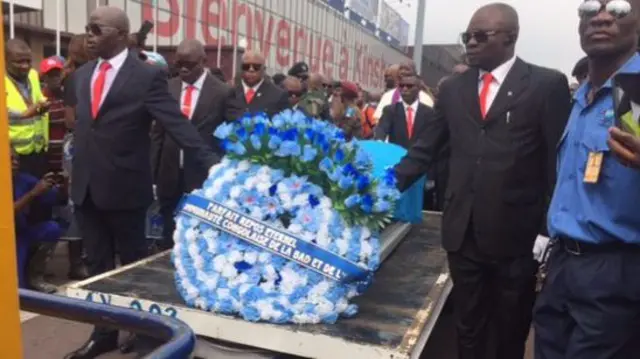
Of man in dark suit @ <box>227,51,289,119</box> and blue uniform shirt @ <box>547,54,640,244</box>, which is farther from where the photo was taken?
man in dark suit @ <box>227,51,289,119</box>

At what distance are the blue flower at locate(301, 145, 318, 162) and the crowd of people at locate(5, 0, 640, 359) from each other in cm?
87

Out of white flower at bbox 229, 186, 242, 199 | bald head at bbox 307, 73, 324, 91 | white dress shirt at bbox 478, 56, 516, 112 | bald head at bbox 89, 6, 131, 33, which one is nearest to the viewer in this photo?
white flower at bbox 229, 186, 242, 199

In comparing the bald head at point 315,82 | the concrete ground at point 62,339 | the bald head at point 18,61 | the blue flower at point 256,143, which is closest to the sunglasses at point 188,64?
the bald head at point 18,61

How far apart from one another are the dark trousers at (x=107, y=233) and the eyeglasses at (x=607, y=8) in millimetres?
2568

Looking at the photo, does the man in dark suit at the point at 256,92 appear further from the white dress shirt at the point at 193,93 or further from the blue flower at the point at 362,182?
the blue flower at the point at 362,182

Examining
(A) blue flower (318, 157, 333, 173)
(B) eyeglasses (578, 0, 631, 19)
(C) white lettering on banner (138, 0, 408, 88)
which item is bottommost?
(A) blue flower (318, 157, 333, 173)

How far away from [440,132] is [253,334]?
1.59m

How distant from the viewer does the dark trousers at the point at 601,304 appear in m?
2.20

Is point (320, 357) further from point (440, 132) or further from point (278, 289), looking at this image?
point (440, 132)

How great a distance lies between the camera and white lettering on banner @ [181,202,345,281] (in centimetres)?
251

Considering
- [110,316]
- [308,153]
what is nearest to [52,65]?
[308,153]

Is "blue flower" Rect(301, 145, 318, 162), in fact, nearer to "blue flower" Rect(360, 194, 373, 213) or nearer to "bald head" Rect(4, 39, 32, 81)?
"blue flower" Rect(360, 194, 373, 213)

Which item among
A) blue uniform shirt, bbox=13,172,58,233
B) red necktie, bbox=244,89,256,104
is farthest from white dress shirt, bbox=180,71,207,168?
blue uniform shirt, bbox=13,172,58,233

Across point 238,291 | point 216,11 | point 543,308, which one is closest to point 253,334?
point 238,291
